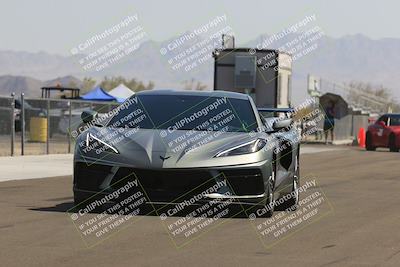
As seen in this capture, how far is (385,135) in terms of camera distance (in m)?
39.3

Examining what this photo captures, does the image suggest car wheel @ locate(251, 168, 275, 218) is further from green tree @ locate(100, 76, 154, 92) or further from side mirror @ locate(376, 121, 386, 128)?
green tree @ locate(100, 76, 154, 92)

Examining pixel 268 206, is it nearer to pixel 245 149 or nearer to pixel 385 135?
pixel 245 149

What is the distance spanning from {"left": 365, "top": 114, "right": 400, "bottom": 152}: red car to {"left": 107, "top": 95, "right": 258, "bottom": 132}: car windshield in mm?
27192

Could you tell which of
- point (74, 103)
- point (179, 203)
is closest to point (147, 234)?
point (179, 203)

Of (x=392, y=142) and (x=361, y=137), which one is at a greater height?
(x=392, y=142)

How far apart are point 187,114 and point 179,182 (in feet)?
4.86

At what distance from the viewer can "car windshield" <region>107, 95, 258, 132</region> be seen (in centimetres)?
1190

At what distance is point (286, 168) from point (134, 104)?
2064 millimetres

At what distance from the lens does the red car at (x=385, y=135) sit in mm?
39125

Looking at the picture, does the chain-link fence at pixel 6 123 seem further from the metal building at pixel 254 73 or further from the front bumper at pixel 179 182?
the front bumper at pixel 179 182

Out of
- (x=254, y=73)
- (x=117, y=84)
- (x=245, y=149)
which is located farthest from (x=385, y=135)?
(x=117, y=84)

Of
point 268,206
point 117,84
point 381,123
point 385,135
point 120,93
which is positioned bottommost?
point 117,84

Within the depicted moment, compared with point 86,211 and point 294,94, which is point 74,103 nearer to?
point 86,211

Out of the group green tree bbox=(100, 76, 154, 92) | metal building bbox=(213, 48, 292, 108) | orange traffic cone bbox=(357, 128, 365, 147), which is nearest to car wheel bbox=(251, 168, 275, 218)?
metal building bbox=(213, 48, 292, 108)
